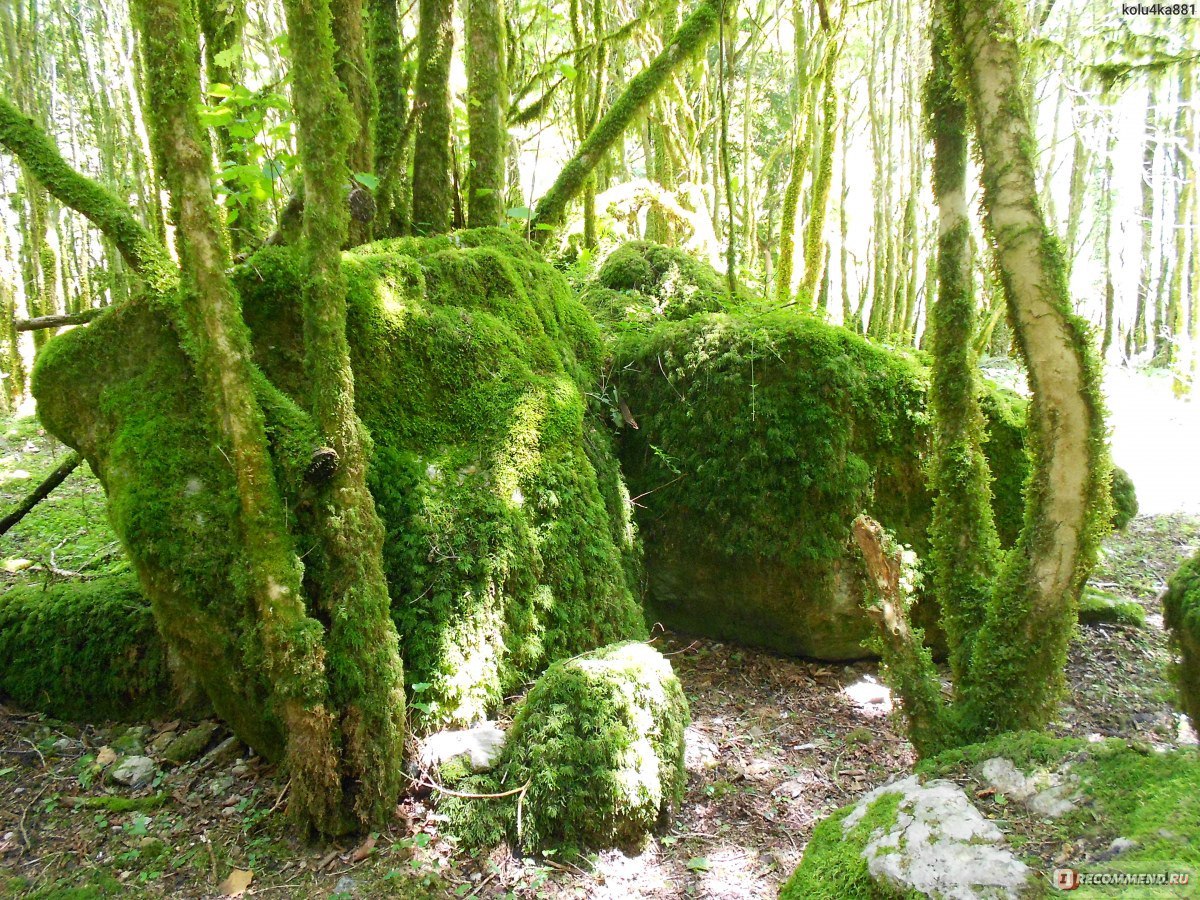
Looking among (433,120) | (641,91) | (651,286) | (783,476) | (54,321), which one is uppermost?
(641,91)

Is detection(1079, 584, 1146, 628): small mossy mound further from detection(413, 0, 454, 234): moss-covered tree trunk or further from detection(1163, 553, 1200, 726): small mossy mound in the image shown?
detection(413, 0, 454, 234): moss-covered tree trunk

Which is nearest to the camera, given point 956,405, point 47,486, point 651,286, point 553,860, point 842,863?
point 842,863

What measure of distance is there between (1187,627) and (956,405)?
3.88 ft

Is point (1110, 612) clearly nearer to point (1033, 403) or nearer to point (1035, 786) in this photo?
point (1033, 403)

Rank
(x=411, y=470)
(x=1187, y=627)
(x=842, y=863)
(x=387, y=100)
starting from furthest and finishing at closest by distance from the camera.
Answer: (x=387, y=100) → (x=411, y=470) → (x=1187, y=627) → (x=842, y=863)

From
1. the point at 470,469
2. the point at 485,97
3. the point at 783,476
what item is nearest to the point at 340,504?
the point at 470,469

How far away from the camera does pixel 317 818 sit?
2713mm

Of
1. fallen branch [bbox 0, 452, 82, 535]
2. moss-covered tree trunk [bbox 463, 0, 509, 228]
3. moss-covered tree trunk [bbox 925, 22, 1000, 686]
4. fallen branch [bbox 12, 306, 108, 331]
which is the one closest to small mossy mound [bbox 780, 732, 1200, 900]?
moss-covered tree trunk [bbox 925, 22, 1000, 686]

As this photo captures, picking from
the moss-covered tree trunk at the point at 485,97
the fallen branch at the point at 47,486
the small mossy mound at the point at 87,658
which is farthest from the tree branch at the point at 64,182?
the moss-covered tree trunk at the point at 485,97

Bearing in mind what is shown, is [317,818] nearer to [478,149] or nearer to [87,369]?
[87,369]

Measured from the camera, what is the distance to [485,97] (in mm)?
5219

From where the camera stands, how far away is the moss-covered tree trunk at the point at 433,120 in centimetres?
512

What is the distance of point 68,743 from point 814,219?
7672mm

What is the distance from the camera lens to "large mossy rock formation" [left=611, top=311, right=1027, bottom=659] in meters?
4.61
